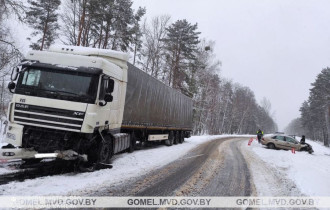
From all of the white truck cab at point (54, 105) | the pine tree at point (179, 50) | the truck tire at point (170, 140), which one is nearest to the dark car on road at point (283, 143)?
the truck tire at point (170, 140)

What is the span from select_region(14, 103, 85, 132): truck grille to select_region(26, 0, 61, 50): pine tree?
64.1 feet

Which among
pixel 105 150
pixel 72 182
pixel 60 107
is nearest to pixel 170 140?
pixel 105 150

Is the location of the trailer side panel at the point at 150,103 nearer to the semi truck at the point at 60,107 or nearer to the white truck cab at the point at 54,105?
the semi truck at the point at 60,107

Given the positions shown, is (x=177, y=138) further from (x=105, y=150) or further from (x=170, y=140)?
(x=105, y=150)

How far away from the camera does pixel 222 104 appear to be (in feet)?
166

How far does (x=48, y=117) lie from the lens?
20.7ft

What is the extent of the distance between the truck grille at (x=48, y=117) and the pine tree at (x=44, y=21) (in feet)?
64.1

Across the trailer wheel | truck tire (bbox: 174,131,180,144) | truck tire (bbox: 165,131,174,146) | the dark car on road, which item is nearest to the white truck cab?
the trailer wheel

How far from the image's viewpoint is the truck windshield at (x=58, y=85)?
6441 mm

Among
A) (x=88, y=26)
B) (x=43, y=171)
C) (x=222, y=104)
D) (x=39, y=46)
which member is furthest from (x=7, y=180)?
(x=222, y=104)

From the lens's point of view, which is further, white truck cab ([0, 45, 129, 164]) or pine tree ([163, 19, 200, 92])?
pine tree ([163, 19, 200, 92])

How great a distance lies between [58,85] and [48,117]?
90cm

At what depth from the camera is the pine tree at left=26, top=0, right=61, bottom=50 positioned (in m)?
22.7

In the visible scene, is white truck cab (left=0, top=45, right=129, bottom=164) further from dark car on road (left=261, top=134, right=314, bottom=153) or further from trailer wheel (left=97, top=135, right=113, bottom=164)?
dark car on road (left=261, top=134, right=314, bottom=153)
